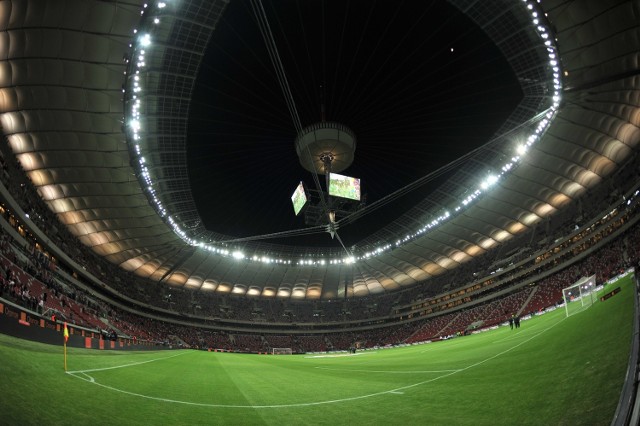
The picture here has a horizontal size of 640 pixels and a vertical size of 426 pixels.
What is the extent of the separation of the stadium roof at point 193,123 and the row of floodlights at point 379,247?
16cm

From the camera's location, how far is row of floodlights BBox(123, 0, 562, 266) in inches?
1096

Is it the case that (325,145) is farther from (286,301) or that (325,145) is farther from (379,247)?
(286,301)

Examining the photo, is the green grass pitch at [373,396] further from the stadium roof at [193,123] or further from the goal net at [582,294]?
the stadium roof at [193,123]

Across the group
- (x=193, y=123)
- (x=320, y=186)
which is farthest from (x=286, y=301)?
(x=193, y=123)

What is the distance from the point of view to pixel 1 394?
6773 millimetres

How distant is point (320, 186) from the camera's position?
43469 mm

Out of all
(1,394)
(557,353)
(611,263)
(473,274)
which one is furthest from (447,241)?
(1,394)

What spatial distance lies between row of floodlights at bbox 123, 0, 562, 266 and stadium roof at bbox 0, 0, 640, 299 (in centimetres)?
16

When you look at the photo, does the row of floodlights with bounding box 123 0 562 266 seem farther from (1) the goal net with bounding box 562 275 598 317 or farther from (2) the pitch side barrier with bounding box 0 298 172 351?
(2) the pitch side barrier with bounding box 0 298 172 351

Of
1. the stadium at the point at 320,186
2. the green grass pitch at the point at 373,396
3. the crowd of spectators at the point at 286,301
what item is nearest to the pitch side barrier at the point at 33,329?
the stadium at the point at 320,186

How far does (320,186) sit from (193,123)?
601 inches

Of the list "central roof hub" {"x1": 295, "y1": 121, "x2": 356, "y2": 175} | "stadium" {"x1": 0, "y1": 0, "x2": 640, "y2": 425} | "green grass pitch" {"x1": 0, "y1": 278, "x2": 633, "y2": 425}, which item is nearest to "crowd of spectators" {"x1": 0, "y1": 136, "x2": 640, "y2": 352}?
"stadium" {"x1": 0, "y1": 0, "x2": 640, "y2": 425}

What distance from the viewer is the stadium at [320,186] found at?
9617 mm

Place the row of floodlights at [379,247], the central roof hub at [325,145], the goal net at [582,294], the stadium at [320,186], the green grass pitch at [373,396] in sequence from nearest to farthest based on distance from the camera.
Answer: the green grass pitch at [373,396] → the stadium at [320,186] → the goal net at [582,294] → the row of floodlights at [379,247] → the central roof hub at [325,145]
